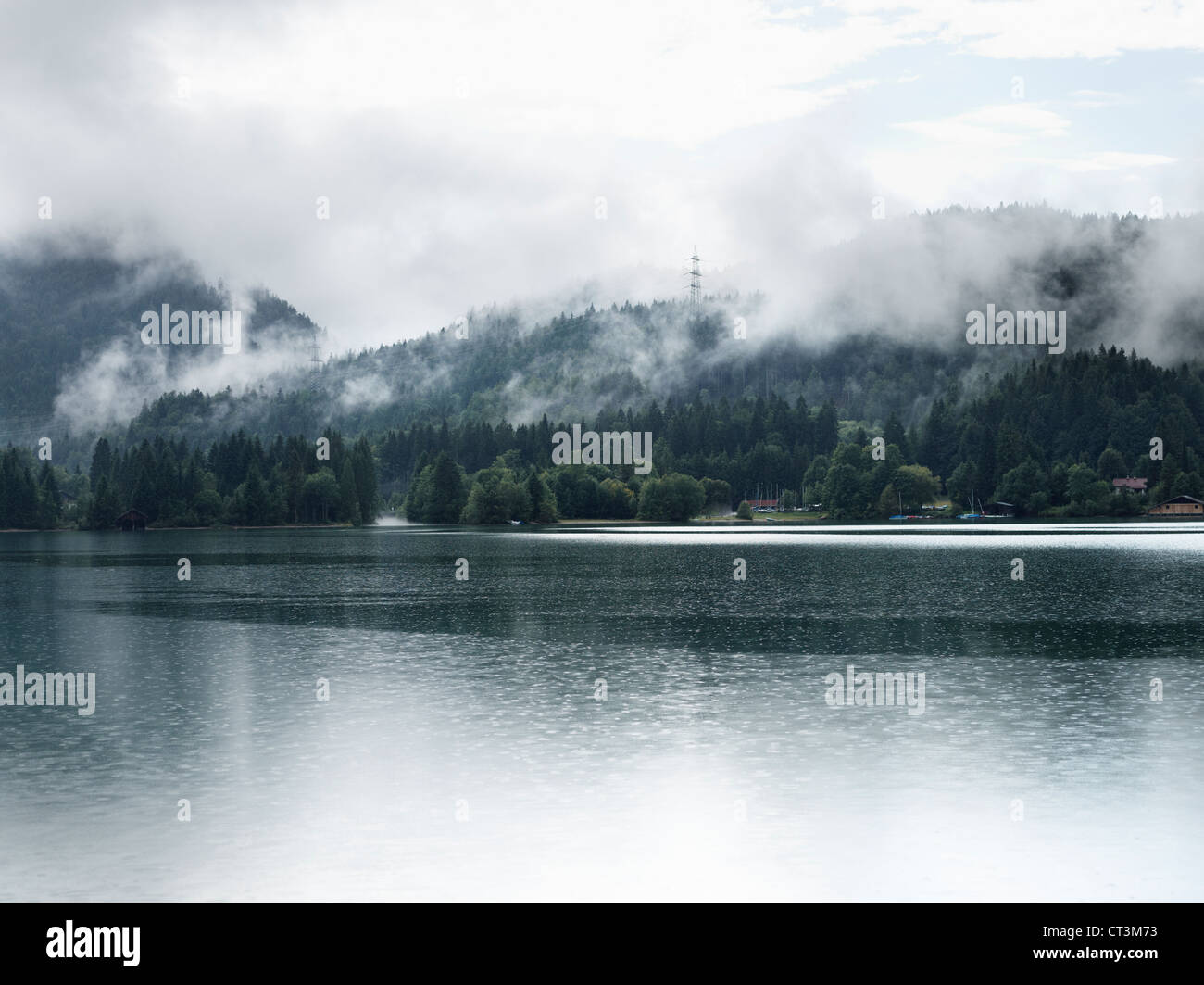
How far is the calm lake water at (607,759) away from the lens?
22812 millimetres

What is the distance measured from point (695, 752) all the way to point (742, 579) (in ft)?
252

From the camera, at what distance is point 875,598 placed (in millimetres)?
86000

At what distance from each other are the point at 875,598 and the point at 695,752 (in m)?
55.3

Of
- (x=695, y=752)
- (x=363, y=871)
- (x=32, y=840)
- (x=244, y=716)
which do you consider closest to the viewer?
(x=363, y=871)

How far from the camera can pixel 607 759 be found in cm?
3247

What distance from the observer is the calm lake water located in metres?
22.8

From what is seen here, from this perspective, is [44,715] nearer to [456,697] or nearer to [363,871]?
[456,697]
